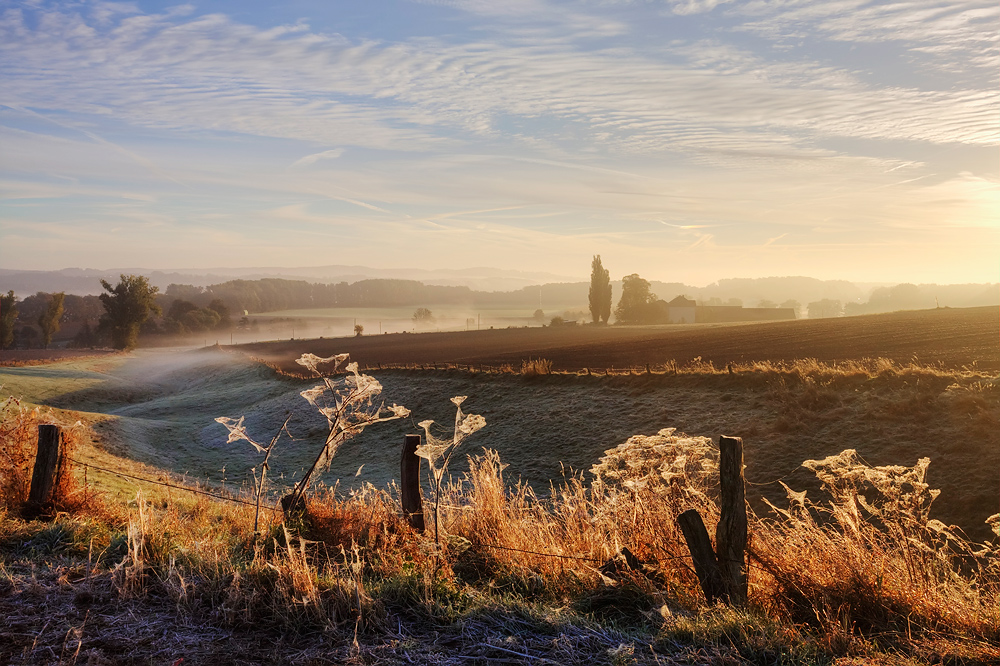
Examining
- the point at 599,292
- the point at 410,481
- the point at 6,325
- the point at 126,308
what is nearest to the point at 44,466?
the point at 410,481

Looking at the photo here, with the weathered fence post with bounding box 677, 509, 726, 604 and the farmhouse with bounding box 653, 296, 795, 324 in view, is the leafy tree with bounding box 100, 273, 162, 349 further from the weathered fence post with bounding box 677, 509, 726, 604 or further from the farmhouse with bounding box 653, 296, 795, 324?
the weathered fence post with bounding box 677, 509, 726, 604

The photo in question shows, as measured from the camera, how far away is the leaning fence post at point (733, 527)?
4758mm

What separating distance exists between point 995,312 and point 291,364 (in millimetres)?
50986

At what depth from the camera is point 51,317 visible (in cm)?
9550

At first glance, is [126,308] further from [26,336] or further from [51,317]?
[26,336]

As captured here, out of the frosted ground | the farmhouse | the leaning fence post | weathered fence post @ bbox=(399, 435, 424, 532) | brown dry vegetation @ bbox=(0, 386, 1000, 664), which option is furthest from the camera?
the farmhouse

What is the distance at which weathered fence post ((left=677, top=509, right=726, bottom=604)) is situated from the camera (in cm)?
479

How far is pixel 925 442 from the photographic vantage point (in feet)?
42.9

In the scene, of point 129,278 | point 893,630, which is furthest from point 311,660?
point 129,278

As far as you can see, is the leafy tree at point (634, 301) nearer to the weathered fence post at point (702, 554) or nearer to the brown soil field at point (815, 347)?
the brown soil field at point (815, 347)

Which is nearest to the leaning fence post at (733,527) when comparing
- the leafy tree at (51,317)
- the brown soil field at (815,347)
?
the brown soil field at (815,347)

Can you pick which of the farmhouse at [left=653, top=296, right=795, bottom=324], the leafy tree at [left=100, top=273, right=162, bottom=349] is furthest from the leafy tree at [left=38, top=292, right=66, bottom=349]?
the farmhouse at [left=653, top=296, right=795, bottom=324]

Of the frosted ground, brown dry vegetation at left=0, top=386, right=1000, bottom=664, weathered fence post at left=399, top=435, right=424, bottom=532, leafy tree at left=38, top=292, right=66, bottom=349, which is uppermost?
leafy tree at left=38, top=292, right=66, bottom=349

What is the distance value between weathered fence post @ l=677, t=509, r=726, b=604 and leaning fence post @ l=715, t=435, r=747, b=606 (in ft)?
0.21
